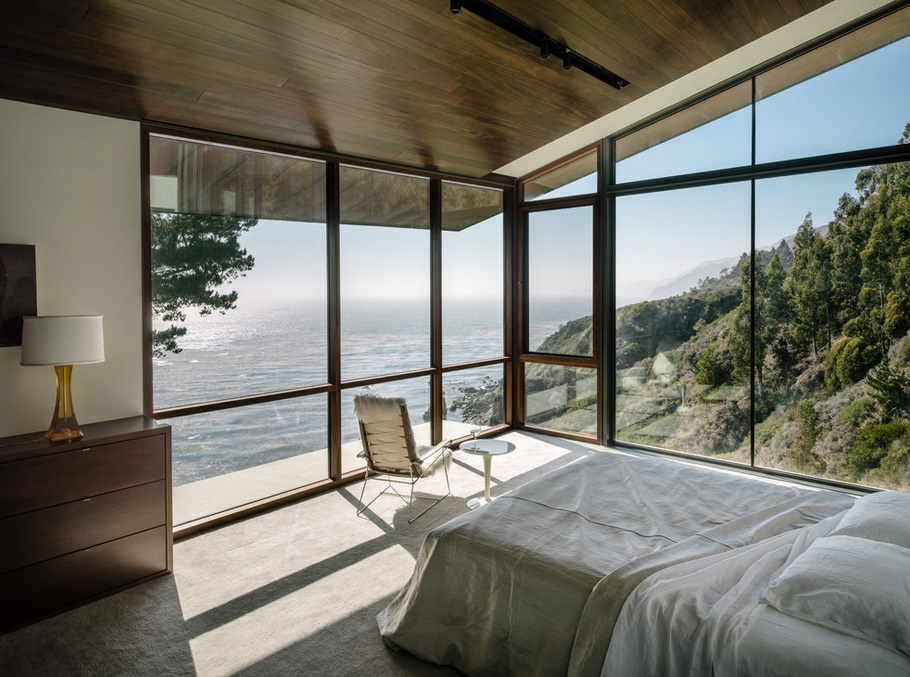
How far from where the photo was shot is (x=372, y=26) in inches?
113

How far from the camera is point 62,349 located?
2.85 metres

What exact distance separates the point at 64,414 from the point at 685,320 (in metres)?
4.92

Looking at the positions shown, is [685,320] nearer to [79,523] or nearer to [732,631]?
[732,631]

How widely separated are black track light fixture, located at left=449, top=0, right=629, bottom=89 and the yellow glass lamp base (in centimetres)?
275

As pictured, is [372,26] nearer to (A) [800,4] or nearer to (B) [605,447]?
(A) [800,4]

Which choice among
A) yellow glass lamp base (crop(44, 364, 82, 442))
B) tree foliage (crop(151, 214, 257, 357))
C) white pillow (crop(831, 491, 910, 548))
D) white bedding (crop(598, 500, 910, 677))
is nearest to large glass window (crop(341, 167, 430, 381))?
tree foliage (crop(151, 214, 257, 357))

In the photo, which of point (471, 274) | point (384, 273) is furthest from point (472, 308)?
point (384, 273)

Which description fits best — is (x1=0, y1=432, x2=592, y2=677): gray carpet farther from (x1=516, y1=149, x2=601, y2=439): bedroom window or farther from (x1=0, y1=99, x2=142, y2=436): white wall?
(x1=516, y1=149, x2=601, y2=439): bedroom window

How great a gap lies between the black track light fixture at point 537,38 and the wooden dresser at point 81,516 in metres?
2.90

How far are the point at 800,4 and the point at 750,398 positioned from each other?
9.90 ft

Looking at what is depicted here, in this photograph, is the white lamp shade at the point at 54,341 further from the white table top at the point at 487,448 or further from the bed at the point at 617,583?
the white table top at the point at 487,448

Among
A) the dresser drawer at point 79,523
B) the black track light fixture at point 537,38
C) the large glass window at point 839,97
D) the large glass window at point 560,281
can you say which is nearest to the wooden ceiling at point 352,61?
the black track light fixture at point 537,38

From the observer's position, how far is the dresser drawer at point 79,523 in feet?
8.84

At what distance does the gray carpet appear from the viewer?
2.44 meters
